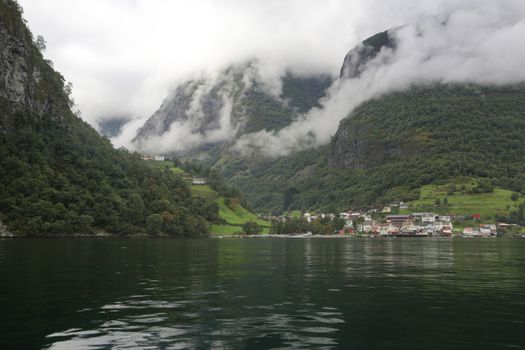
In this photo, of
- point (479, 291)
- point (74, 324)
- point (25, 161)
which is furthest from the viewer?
point (25, 161)

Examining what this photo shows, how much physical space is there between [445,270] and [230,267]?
25.4 m

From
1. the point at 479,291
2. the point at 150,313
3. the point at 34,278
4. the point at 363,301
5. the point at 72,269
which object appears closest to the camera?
the point at 150,313

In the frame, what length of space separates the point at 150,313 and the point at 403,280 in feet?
85.6

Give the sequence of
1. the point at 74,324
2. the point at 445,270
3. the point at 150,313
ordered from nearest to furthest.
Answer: the point at 74,324, the point at 150,313, the point at 445,270

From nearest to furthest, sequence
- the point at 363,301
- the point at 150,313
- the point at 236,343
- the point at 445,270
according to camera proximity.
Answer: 1. the point at 236,343
2. the point at 150,313
3. the point at 363,301
4. the point at 445,270

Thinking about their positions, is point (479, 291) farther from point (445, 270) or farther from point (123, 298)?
point (123, 298)

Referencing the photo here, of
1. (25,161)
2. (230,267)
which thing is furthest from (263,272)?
(25,161)

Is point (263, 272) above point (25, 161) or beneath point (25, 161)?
beneath

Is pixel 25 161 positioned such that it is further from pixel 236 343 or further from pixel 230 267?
pixel 236 343

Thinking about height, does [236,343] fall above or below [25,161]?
below

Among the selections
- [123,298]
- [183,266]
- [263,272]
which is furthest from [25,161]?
[123,298]

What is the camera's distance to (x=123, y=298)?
33594 millimetres

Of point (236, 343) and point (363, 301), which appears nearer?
point (236, 343)

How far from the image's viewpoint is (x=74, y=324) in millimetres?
24859
